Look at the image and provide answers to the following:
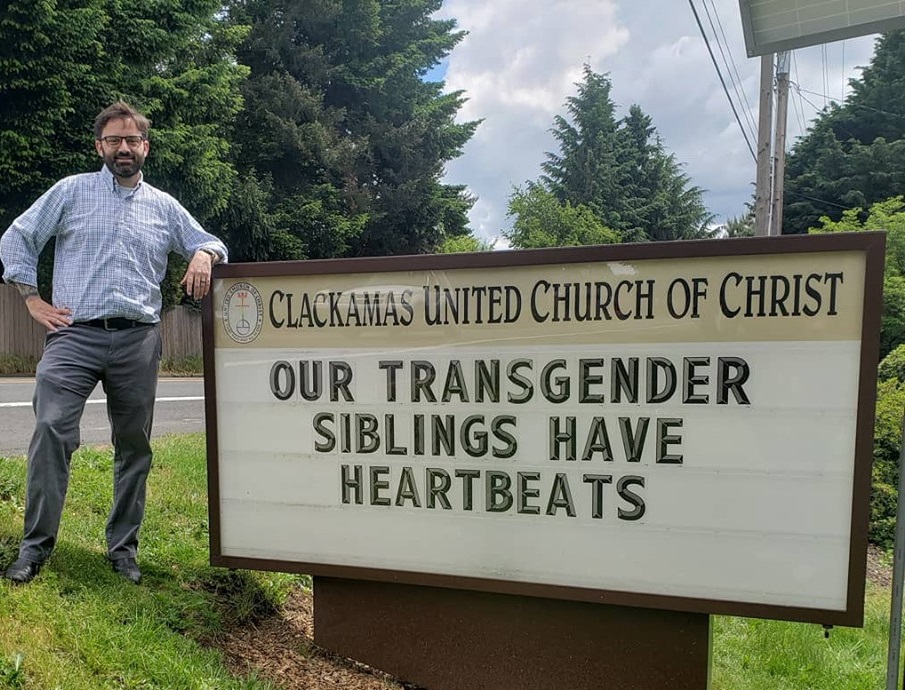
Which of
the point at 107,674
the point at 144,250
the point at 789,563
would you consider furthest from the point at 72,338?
the point at 789,563

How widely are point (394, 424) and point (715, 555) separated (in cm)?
133

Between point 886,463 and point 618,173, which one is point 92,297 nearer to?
point 886,463

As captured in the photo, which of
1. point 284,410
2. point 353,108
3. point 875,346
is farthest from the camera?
point 353,108

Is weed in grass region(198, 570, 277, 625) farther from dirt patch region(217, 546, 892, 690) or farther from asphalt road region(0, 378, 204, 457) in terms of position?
asphalt road region(0, 378, 204, 457)

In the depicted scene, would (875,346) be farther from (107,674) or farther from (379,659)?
(107,674)

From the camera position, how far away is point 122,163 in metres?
2.94

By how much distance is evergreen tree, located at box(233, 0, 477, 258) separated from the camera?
77.5ft

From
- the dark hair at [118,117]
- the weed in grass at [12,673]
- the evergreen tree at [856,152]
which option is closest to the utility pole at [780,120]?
the dark hair at [118,117]

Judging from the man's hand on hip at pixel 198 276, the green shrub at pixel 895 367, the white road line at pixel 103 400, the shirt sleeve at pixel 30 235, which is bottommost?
the white road line at pixel 103 400

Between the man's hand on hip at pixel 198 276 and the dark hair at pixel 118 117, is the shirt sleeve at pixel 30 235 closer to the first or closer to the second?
the dark hair at pixel 118 117

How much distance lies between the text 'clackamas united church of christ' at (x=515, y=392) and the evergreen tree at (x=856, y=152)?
31542 mm

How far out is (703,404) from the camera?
2549 millimetres

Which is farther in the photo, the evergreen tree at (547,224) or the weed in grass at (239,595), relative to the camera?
the evergreen tree at (547,224)

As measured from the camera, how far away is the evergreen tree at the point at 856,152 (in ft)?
97.5
